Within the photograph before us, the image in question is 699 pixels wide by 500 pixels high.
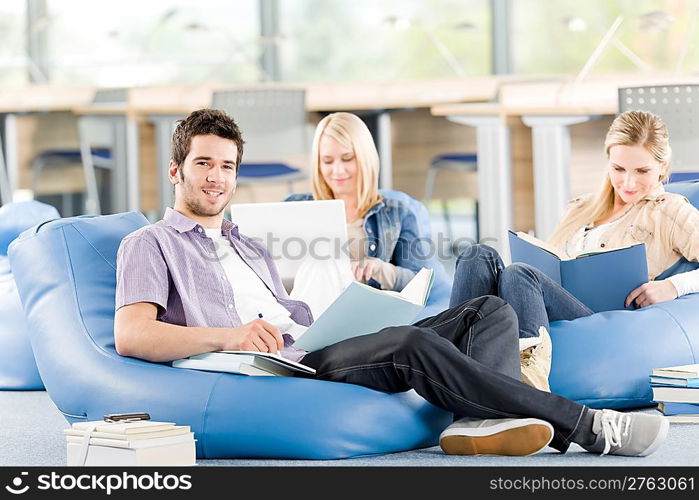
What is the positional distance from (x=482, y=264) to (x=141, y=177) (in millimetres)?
4135

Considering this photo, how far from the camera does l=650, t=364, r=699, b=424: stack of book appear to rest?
8.93ft

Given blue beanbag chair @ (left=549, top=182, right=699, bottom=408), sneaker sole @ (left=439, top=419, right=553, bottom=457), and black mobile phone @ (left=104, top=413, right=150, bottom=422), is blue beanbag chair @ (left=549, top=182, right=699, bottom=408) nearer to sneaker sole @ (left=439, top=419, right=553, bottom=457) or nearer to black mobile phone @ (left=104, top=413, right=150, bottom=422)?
sneaker sole @ (left=439, top=419, right=553, bottom=457)

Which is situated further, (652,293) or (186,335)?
(652,293)

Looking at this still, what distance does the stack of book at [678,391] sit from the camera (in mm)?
2721

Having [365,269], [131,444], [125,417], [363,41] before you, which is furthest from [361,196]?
[363,41]

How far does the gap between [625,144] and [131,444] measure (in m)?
1.88

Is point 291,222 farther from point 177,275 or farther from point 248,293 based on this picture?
→ point 177,275

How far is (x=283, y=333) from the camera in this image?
8.67 ft

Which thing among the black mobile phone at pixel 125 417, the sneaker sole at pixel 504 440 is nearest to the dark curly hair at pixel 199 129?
the black mobile phone at pixel 125 417

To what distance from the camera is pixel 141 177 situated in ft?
22.0

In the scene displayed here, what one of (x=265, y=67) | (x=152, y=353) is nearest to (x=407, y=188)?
(x=265, y=67)

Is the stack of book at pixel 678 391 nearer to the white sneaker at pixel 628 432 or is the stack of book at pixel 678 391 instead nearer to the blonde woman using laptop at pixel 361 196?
the white sneaker at pixel 628 432

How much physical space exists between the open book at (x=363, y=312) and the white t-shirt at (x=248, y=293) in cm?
17

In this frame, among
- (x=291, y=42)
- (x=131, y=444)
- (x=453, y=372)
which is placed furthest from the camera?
(x=291, y=42)
